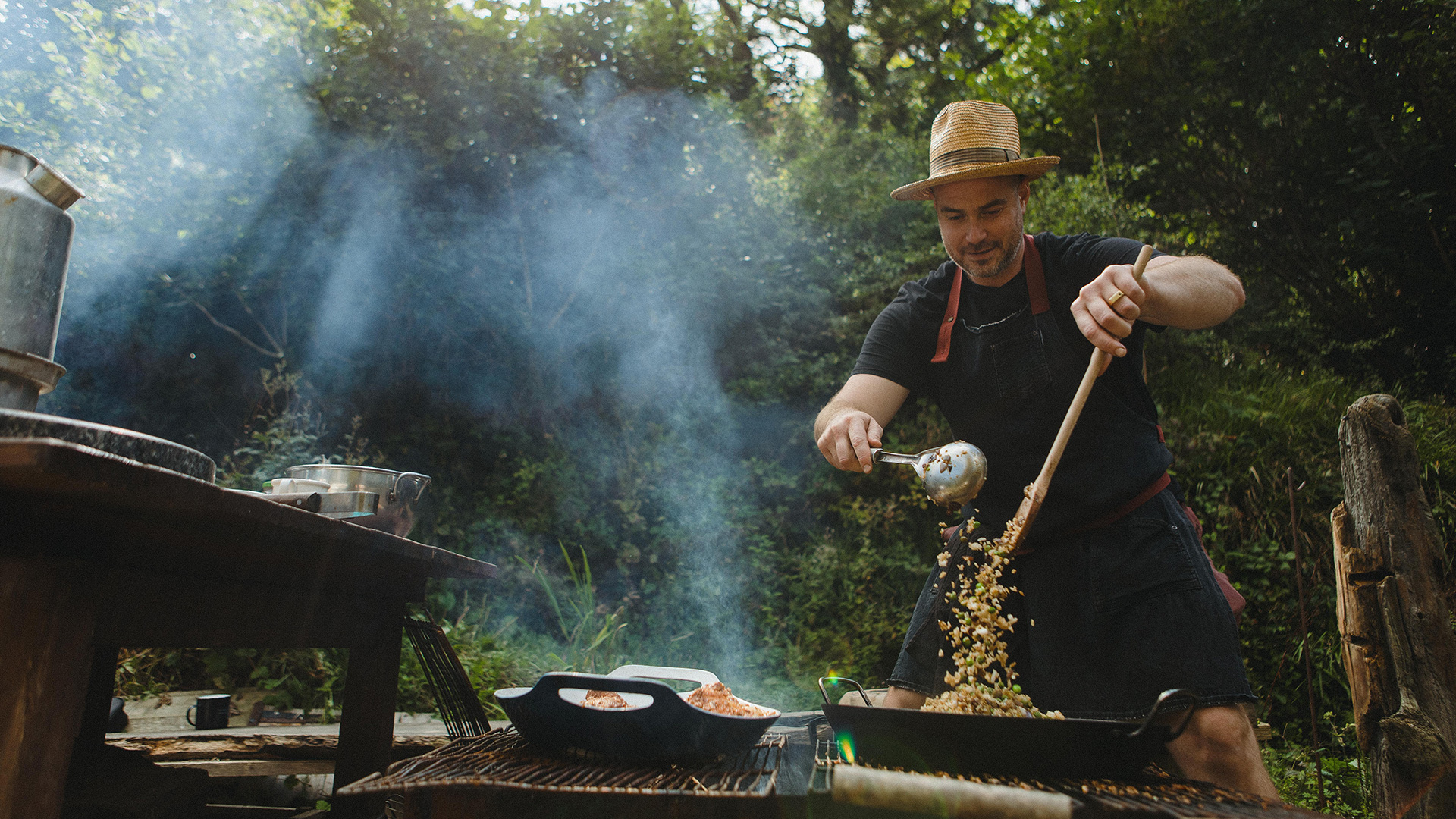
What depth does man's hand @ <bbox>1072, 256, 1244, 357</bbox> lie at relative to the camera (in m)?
1.73

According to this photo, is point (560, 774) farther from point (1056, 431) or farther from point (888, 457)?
point (1056, 431)

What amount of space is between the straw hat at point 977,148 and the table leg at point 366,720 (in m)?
2.26

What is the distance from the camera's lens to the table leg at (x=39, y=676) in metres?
1.09

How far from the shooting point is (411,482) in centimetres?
230

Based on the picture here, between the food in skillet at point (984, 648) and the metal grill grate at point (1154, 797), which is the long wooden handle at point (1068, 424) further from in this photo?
the metal grill grate at point (1154, 797)

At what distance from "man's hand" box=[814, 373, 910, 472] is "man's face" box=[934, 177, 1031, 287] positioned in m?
0.48

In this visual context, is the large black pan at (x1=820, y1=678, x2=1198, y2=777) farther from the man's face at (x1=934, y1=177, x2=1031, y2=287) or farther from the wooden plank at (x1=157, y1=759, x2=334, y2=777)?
the wooden plank at (x1=157, y1=759, x2=334, y2=777)

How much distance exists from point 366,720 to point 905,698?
1630 millimetres

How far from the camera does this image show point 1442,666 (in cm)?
234

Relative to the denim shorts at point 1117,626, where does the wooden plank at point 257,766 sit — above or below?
below

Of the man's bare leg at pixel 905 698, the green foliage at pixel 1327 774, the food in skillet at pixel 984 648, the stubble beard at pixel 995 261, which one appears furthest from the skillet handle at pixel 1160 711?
the green foliage at pixel 1327 774

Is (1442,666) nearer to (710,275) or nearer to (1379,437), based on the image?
(1379,437)

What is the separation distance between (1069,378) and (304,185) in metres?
5.94

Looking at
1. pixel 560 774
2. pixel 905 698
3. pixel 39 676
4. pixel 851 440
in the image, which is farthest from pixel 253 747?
pixel 851 440
